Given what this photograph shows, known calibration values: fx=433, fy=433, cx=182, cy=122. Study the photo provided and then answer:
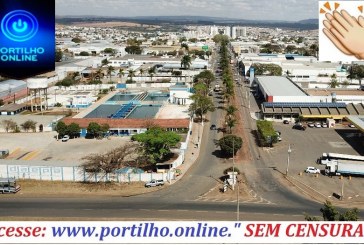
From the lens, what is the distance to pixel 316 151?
30.6m

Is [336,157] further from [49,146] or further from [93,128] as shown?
[49,146]

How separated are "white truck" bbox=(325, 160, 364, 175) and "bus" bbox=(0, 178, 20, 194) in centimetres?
1772

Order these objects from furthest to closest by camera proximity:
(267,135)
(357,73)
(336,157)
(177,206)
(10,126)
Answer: (357,73)
(10,126)
(267,135)
(336,157)
(177,206)

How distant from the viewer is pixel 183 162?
91.9 ft

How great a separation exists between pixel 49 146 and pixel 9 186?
8705 millimetres

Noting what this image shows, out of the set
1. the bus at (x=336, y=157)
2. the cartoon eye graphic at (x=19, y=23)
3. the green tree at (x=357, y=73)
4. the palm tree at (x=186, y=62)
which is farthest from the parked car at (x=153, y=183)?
the palm tree at (x=186, y=62)

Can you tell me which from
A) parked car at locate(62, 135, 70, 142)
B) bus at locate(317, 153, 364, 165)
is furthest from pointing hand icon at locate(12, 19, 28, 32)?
parked car at locate(62, 135, 70, 142)

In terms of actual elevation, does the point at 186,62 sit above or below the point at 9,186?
above

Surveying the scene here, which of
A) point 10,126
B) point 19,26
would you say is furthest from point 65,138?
point 19,26

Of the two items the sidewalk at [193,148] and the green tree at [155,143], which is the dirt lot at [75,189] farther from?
the sidewalk at [193,148]

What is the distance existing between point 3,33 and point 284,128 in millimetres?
28834

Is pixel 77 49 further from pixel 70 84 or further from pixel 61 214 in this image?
pixel 61 214

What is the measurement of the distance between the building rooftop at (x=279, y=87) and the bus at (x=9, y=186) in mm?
27387

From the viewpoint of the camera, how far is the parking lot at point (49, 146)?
28.9m
